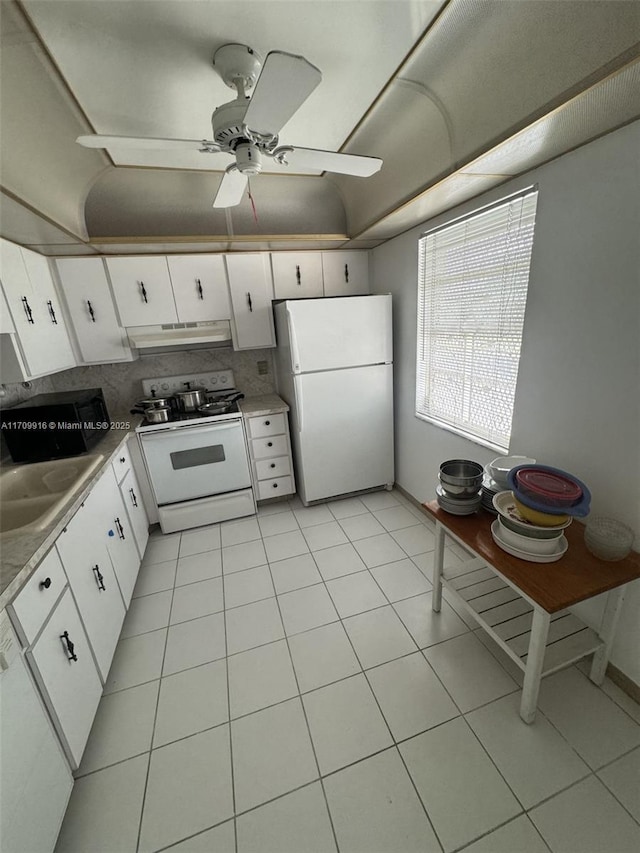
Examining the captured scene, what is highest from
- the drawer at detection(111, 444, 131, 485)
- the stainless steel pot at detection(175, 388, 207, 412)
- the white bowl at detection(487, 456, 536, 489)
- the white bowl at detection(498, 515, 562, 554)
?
the stainless steel pot at detection(175, 388, 207, 412)

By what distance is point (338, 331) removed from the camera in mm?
2533

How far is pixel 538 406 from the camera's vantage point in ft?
5.43

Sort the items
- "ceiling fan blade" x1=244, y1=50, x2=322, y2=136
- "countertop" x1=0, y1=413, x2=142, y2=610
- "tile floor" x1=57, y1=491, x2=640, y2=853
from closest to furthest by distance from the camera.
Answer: "ceiling fan blade" x1=244, y1=50, x2=322, y2=136 < "countertop" x1=0, y1=413, x2=142, y2=610 < "tile floor" x1=57, y1=491, x2=640, y2=853

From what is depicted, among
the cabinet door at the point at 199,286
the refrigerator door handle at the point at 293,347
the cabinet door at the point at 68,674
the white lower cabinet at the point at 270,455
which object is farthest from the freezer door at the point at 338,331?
the cabinet door at the point at 68,674

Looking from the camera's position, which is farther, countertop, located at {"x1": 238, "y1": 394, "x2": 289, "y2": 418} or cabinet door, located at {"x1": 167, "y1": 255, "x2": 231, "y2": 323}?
countertop, located at {"x1": 238, "y1": 394, "x2": 289, "y2": 418}

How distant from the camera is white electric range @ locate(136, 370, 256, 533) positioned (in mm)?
2547

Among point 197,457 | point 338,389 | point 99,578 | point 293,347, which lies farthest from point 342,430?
point 99,578

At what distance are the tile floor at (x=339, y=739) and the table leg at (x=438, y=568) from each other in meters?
0.08

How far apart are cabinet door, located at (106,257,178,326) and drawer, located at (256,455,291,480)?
134 cm

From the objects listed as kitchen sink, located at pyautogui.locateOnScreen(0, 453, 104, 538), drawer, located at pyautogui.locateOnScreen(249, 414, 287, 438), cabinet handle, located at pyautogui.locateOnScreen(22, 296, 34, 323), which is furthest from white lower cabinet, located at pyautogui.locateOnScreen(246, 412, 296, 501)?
cabinet handle, located at pyautogui.locateOnScreen(22, 296, 34, 323)

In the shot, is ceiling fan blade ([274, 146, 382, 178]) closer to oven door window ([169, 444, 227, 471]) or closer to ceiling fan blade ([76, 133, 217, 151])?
ceiling fan blade ([76, 133, 217, 151])

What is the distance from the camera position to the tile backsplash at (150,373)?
110 inches

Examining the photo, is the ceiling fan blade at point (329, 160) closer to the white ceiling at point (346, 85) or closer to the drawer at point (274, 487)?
the white ceiling at point (346, 85)

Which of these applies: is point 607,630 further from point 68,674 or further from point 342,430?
point 68,674
